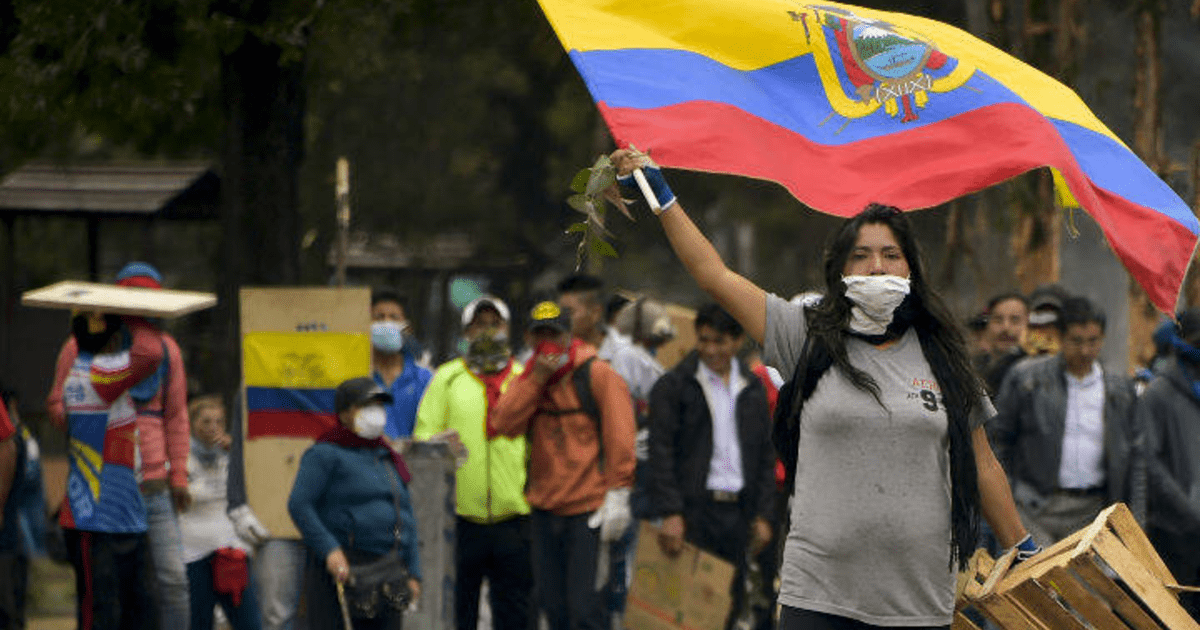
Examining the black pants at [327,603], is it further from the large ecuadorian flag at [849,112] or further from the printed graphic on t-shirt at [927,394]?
the printed graphic on t-shirt at [927,394]

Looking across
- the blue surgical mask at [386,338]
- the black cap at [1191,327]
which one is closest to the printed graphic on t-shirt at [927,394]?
the black cap at [1191,327]

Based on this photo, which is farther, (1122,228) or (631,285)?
(631,285)

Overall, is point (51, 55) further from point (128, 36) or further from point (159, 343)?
point (159, 343)

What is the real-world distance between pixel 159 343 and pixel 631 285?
26.5 metres

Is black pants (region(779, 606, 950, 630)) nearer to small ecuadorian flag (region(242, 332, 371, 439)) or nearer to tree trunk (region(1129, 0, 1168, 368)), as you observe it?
small ecuadorian flag (region(242, 332, 371, 439))

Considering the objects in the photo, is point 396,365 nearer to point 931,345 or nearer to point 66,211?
point 66,211

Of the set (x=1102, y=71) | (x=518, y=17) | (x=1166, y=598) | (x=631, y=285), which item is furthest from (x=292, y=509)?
(x=631, y=285)

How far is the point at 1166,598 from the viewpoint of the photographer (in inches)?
238

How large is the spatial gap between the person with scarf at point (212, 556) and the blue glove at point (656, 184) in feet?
17.8

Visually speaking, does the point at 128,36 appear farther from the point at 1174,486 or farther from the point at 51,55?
the point at 1174,486

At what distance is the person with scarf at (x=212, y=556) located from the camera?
443 inches

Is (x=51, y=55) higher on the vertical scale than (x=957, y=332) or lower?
higher

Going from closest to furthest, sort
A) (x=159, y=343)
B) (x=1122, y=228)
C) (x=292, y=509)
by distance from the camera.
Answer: (x=1122, y=228)
(x=292, y=509)
(x=159, y=343)

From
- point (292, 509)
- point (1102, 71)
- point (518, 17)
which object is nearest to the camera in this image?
point (292, 509)
